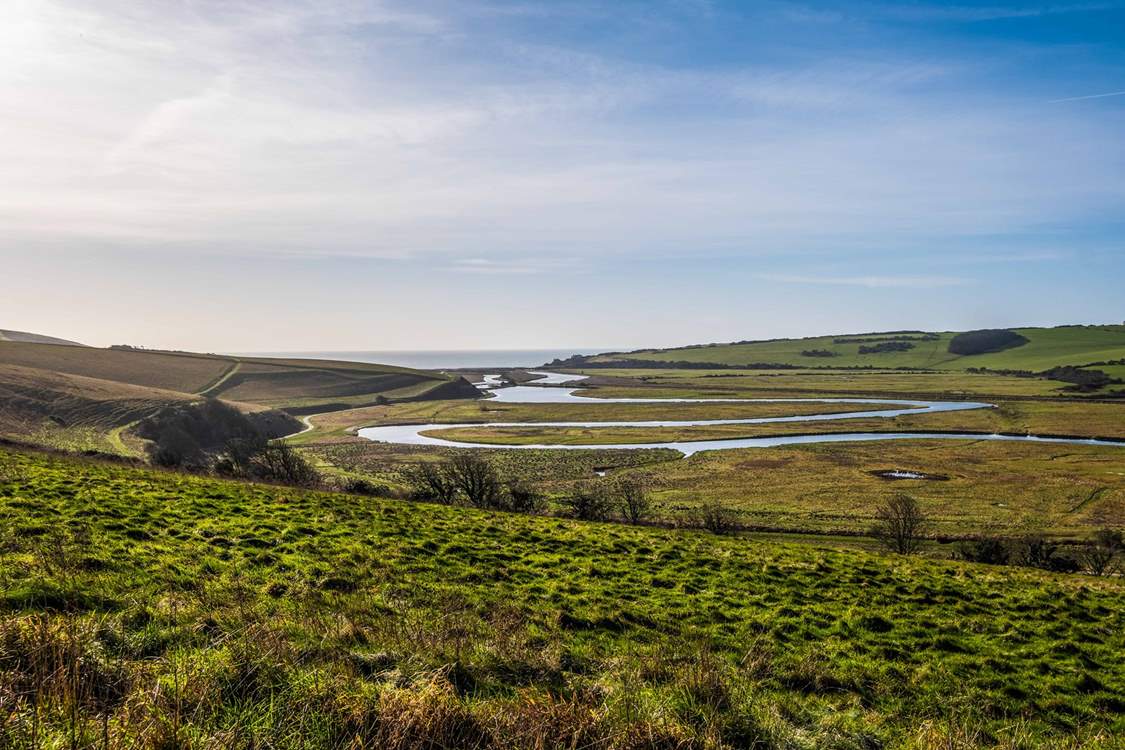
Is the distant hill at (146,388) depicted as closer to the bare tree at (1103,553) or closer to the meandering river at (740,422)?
the meandering river at (740,422)

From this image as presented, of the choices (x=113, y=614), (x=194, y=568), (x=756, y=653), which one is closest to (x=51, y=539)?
(x=194, y=568)

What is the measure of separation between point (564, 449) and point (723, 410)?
6469cm

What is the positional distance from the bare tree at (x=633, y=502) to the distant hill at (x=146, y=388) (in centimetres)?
5203

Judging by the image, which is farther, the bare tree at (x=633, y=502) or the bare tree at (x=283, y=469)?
the bare tree at (x=283, y=469)

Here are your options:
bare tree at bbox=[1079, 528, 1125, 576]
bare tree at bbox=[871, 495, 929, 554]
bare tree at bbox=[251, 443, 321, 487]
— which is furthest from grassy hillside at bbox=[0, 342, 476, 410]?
bare tree at bbox=[1079, 528, 1125, 576]

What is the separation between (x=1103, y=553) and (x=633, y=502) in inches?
1144

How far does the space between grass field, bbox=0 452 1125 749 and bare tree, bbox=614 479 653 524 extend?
1778cm

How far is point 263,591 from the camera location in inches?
462

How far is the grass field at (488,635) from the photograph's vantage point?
5.25 metres

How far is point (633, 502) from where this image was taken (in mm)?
45750

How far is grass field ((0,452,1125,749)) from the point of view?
5.25 m

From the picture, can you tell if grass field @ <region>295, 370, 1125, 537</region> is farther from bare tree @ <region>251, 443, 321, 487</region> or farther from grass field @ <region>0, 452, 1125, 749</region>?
grass field @ <region>0, 452, 1125, 749</region>

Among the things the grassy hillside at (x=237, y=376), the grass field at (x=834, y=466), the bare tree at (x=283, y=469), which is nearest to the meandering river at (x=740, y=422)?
the grass field at (x=834, y=466)

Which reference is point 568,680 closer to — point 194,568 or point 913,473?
point 194,568
